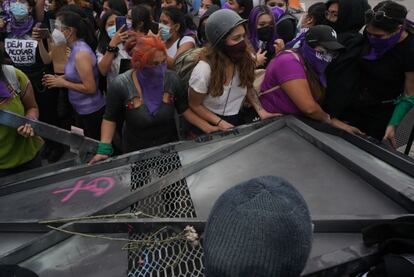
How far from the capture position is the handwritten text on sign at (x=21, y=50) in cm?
387

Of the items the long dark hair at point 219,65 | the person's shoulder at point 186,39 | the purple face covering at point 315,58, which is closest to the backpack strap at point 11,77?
the long dark hair at point 219,65

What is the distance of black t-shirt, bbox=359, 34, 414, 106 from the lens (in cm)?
251

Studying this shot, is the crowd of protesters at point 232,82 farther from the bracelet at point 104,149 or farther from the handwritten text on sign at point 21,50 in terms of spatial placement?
the handwritten text on sign at point 21,50

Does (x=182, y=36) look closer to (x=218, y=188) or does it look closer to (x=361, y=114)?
(x=361, y=114)

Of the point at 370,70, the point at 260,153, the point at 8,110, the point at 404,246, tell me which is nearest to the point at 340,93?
the point at 370,70

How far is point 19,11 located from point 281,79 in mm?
3162

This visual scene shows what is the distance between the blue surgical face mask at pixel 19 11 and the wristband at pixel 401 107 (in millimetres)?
3777

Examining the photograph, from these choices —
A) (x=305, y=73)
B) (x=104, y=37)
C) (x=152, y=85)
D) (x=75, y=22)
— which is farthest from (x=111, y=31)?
(x=305, y=73)

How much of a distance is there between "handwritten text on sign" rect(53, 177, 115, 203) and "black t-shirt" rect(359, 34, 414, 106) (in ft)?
6.39

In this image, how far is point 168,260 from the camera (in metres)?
1.28

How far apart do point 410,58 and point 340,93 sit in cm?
50

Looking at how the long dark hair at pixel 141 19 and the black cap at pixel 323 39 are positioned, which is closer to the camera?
the black cap at pixel 323 39

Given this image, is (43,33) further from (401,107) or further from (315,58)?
(401,107)

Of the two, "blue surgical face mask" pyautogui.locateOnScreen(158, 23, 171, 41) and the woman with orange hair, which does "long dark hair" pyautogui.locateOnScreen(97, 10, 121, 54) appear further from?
the woman with orange hair
